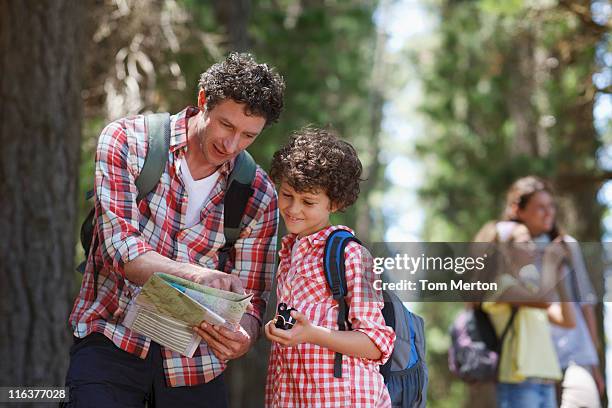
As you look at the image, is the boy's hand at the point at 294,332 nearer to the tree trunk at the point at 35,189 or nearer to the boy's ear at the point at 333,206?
the boy's ear at the point at 333,206

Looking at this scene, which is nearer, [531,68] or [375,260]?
[375,260]

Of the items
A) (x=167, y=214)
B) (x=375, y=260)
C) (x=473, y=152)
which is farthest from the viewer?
(x=473, y=152)

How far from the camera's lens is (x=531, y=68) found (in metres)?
14.7

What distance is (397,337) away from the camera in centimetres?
361

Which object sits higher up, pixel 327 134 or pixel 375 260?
pixel 327 134

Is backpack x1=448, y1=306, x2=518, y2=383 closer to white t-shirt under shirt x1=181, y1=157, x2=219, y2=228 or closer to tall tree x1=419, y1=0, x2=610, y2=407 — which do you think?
white t-shirt under shirt x1=181, y1=157, x2=219, y2=228

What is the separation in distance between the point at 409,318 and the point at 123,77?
5.21 m

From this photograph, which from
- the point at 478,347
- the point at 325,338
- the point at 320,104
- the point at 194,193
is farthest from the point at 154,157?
the point at 320,104

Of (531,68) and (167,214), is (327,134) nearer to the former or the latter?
(167,214)

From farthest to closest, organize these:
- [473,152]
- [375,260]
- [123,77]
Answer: [473,152]
[123,77]
[375,260]

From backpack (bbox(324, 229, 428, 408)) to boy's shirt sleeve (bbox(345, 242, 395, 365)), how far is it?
0.11 feet

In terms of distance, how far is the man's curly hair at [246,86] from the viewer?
3553 millimetres

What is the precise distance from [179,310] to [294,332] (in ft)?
1.38

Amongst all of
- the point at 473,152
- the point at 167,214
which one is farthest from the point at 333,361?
the point at 473,152
